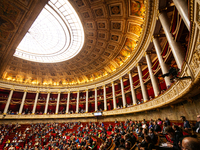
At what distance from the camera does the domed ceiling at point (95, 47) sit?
11.8 metres

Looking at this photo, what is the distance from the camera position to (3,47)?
31.8 ft

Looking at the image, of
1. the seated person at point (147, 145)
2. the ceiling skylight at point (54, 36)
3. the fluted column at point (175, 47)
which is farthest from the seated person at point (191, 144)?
the ceiling skylight at point (54, 36)

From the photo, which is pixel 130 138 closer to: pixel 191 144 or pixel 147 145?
pixel 147 145

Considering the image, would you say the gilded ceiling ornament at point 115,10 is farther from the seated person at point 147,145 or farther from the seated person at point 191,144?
the seated person at point 191,144

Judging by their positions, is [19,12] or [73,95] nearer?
[19,12]

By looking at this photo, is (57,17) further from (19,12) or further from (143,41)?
(143,41)

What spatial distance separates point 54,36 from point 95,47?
7.54 metres

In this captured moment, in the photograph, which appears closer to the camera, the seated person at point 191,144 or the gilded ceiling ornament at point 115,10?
the seated person at point 191,144

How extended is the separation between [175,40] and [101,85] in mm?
17443

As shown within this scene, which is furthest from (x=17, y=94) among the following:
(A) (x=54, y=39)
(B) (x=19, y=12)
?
(B) (x=19, y=12)

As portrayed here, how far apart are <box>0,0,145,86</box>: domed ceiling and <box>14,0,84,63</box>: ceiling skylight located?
1109 millimetres

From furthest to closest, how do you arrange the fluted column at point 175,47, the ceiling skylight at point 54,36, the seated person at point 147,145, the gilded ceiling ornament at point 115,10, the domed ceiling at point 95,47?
the ceiling skylight at point 54,36 < the gilded ceiling ornament at point 115,10 < the domed ceiling at point 95,47 < the fluted column at point 175,47 < the seated person at point 147,145

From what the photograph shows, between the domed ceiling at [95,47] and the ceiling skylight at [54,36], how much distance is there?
1109mm

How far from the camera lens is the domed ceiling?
38.8 feet
